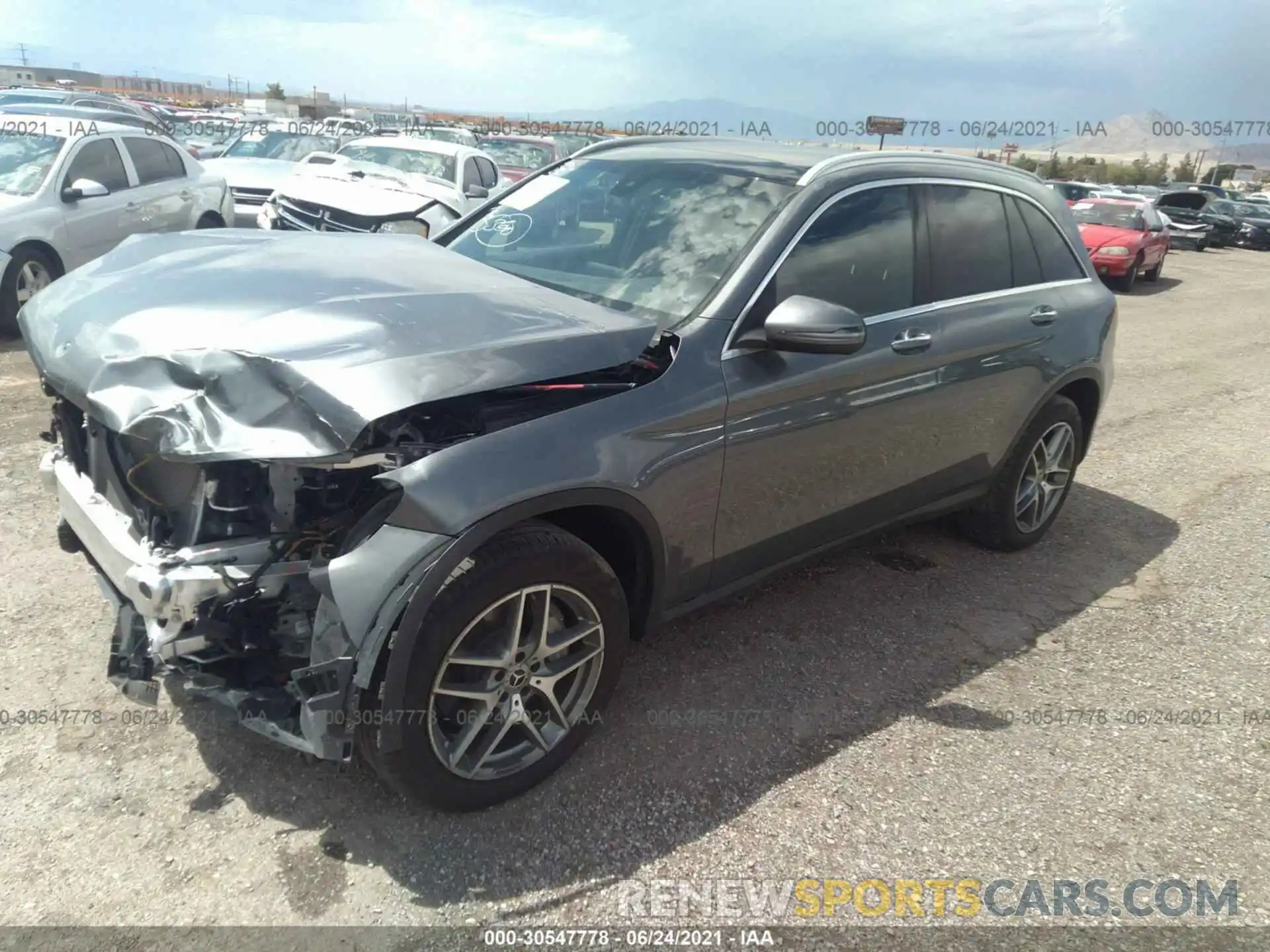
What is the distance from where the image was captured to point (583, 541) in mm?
2842

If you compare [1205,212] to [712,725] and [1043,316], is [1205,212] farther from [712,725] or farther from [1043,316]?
[712,725]

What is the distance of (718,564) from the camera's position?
3158 mm

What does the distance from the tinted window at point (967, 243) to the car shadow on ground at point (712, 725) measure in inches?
56.5

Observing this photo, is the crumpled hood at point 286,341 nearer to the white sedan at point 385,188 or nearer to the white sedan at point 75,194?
the white sedan at point 75,194

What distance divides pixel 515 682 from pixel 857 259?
204 centimetres

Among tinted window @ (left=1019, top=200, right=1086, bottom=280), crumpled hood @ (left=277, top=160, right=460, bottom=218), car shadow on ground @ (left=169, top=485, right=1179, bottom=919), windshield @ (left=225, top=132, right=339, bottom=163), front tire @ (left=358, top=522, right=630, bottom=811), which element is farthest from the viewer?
windshield @ (left=225, top=132, right=339, bottom=163)

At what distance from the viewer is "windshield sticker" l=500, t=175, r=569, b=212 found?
13.0 ft

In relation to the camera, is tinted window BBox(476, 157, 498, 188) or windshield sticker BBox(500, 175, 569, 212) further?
tinted window BBox(476, 157, 498, 188)

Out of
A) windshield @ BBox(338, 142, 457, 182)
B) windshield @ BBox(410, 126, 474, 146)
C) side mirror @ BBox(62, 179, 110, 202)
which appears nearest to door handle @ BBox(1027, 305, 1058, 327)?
side mirror @ BBox(62, 179, 110, 202)

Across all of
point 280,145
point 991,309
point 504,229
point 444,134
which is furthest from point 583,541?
point 444,134

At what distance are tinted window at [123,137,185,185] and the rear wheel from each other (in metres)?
1.67

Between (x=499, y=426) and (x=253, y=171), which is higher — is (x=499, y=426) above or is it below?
below

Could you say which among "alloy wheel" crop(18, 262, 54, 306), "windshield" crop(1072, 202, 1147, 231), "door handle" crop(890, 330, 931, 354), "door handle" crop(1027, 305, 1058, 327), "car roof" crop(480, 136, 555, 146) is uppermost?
"car roof" crop(480, 136, 555, 146)

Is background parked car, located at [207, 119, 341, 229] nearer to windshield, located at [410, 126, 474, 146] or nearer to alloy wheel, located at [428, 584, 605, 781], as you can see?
windshield, located at [410, 126, 474, 146]
